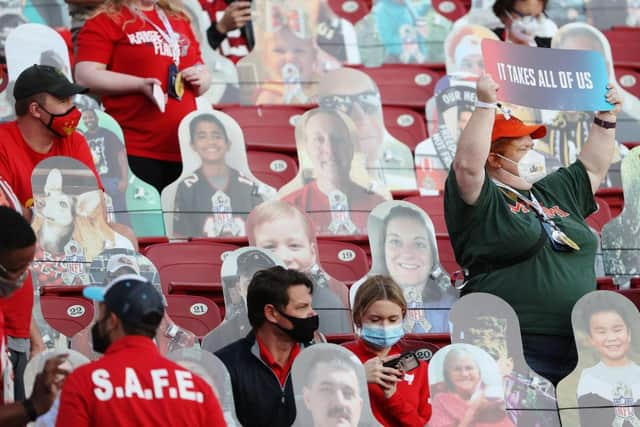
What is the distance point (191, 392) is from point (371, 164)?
346 cm

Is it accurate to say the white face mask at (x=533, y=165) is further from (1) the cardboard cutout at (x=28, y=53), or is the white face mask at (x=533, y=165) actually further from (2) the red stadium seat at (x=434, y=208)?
(1) the cardboard cutout at (x=28, y=53)

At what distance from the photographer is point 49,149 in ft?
22.3

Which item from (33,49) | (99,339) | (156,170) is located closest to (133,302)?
(99,339)

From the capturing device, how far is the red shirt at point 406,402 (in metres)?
5.98

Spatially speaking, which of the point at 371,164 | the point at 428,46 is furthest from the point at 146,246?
the point at 428,46

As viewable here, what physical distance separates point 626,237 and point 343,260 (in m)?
1.31

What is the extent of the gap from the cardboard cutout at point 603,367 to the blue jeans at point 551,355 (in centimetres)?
11

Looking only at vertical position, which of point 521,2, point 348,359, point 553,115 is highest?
point 521,2

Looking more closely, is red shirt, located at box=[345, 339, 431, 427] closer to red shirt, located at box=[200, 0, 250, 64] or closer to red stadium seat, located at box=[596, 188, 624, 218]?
red stadium seat, located at box=[596, 188, 624, 218]

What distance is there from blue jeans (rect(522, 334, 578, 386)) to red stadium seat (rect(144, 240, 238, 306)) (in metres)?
1.31

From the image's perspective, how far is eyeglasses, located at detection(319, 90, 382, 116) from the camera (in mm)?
8461

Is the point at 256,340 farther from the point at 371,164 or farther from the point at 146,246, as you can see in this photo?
the point at 371,164

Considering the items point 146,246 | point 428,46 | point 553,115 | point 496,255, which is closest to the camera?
point 496,255

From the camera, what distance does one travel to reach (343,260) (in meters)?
7.45
